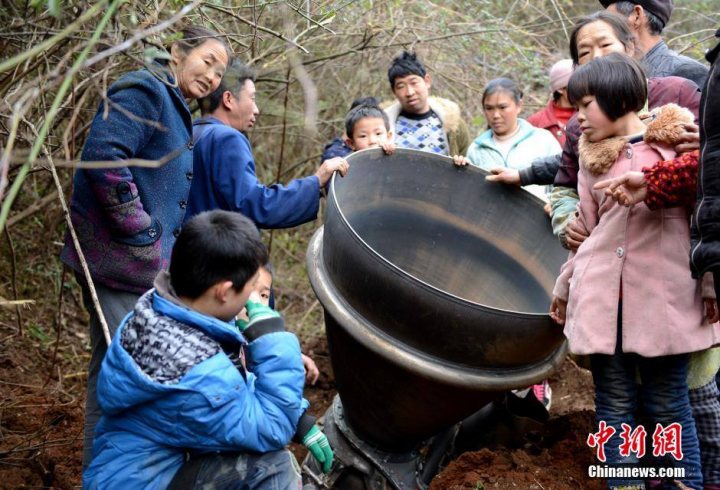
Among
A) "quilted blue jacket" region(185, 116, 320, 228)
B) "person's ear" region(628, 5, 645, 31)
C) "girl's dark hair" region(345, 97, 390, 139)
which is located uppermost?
"person's ear" region(628, 5, 645, 31)

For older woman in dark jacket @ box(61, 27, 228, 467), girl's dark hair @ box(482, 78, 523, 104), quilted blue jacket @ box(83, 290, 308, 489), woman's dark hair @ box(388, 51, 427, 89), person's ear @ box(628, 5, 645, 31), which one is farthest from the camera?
woman's dark hair @ box(388, 51, 427, 89)

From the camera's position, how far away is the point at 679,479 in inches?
115

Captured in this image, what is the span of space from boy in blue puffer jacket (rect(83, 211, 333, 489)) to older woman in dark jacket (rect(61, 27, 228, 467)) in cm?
56

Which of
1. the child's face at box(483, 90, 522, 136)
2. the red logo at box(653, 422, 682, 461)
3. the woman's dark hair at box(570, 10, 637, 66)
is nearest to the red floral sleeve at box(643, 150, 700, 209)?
the red logo at box(653, 422, 682, 461)

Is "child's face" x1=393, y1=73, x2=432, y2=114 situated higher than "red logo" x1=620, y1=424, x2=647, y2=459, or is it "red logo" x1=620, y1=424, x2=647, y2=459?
"child's face" x1=393, y1=73, x2=432, y2=114

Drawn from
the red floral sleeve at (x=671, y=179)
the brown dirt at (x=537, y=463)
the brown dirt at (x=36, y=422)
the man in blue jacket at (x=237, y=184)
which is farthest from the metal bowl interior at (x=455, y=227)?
the brown dirt at (x=36, y=422)

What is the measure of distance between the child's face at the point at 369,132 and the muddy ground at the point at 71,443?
169cm

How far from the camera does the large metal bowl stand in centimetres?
302

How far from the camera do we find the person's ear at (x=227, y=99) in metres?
3.80

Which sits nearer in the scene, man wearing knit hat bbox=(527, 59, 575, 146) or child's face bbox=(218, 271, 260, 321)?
child's face bbox=(218, 271, 260, 321)

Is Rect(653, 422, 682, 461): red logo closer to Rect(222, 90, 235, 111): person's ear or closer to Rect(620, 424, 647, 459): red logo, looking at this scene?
Rect(620, 424, 647, 459): red logo

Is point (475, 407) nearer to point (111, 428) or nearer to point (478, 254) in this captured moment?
point (478, 254)

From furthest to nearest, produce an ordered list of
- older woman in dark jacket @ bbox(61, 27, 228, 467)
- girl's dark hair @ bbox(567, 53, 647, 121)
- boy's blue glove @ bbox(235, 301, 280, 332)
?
1. older woman in dark jacket @ bbox(61, 27, 228, 467)
2. girl's dark hair @ bbox(567, 53, 647, 121)
3. boy's blue glove @ bbox(235, 301, 280, 332)

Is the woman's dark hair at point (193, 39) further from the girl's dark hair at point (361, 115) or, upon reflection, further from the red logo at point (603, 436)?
the red logo at point (603, 436)
